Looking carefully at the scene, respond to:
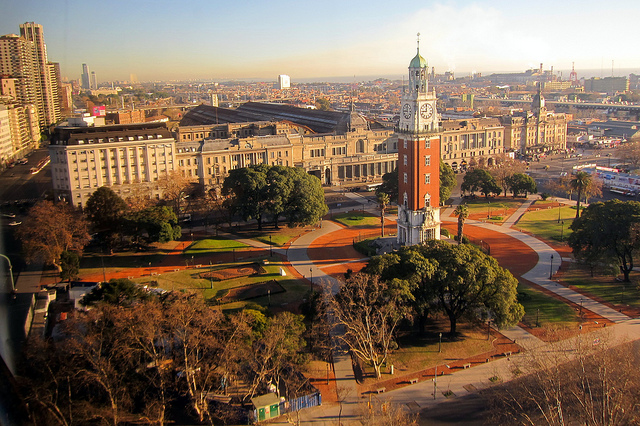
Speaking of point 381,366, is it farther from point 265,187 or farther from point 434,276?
point 265,187

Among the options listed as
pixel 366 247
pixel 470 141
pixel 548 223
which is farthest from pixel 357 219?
pixel 470 141

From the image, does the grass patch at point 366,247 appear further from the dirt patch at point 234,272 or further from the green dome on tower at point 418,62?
the green dome on tower at point 418,62

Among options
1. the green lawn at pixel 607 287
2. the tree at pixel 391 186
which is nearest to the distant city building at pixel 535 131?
the tree at pixel 391 186

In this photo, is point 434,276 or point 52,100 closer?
point 434,276

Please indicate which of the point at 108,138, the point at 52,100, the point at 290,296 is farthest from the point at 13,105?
the point at 290,296

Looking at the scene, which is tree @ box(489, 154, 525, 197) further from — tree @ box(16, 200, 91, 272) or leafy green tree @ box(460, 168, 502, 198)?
tree @ box(16, 200, 91, 272)

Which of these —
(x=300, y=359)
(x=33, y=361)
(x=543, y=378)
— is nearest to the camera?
(x=33, y=361)
